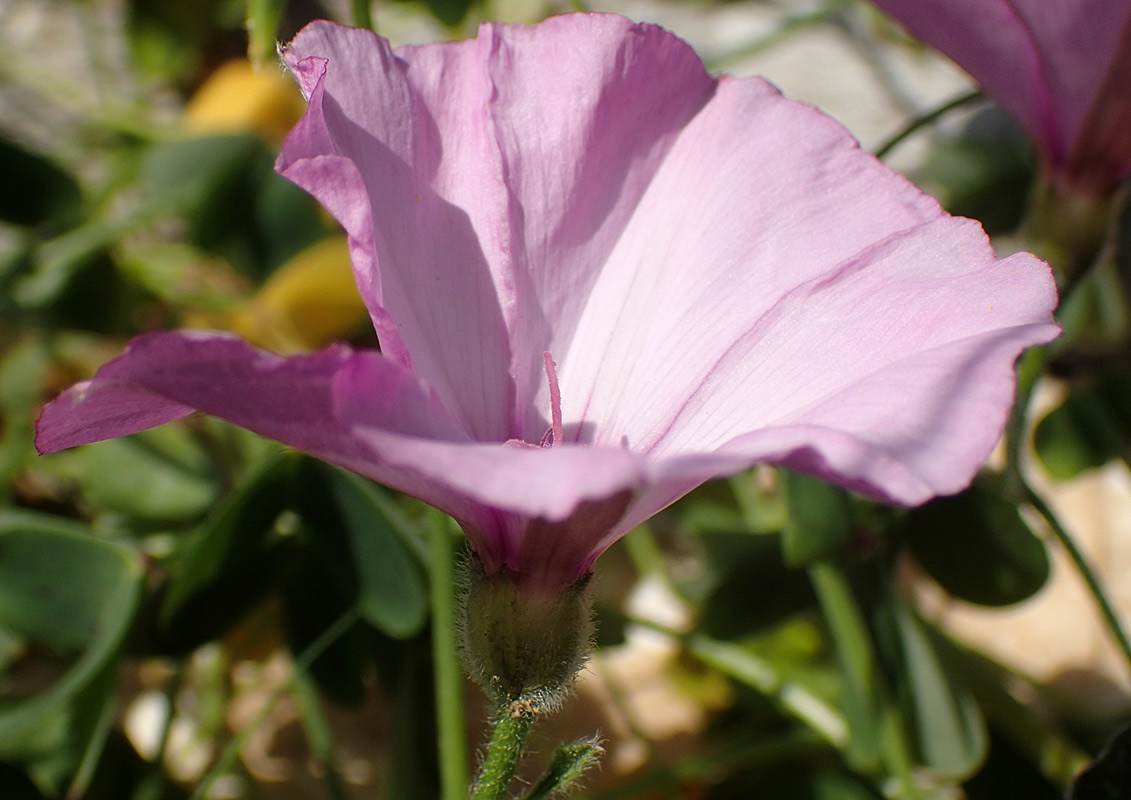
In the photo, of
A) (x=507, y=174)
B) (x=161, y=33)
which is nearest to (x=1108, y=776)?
(x=507, y=174)

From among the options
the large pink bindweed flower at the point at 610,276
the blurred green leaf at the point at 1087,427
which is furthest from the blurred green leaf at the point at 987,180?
the large pink bindweed flower at the point at 610,276

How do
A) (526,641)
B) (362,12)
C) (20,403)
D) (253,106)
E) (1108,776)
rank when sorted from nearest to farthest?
(526,641) < (362,12) < (1108,776) < (20,403) < (253,106)

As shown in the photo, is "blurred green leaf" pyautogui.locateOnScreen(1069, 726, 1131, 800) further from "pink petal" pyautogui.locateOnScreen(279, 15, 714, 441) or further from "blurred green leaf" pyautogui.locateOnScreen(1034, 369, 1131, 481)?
"pink petal" pyautogui.locateOnScreen(279, 15, 714, 441)

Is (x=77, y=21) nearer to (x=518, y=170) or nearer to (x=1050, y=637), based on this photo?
(x=518, y=170)

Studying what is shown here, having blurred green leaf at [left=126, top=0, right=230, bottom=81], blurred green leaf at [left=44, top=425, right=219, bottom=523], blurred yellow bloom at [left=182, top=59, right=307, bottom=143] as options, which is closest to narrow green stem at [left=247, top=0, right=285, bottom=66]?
blurred green leaf at [left=44, top=425, right=219, bottom=523]

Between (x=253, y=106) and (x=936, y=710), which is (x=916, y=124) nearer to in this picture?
(x=936, y=710)
